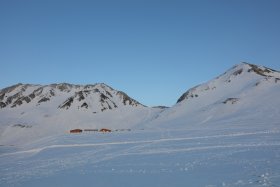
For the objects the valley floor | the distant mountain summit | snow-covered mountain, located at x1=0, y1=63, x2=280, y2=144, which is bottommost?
the valley floor

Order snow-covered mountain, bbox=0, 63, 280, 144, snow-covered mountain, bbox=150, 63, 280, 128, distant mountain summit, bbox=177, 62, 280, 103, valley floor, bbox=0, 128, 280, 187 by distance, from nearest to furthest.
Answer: valley floor, bbox=0, 128, 280, 187 → snow-covered mountain, bbox=150, 63, 280, 128 → snow-covered mountain, bbox=0, 63, 280, 144 → distant mountain summit, bbox=177, 62, 280, 103

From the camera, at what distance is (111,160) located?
29.4 m

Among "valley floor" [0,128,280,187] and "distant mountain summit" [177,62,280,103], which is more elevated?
"distant mountain summit" [177,62,280,103]

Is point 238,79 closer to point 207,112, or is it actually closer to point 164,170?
point 207,112

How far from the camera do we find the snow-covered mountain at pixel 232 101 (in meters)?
104

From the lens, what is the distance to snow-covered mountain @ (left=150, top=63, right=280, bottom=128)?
104375 mm

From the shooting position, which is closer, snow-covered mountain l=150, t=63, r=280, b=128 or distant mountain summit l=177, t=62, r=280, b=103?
snow-covered mountain l=150, t=63, r=280, b=128

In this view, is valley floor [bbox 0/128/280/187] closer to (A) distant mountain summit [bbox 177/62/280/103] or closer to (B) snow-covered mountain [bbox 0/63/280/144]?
(B) snow-covered mountain [bbox 0/63/280/144]

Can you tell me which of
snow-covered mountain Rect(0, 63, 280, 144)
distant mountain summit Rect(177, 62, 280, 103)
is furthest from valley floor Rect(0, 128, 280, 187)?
distant mountain summit Rect(177, 62, 280, 103)

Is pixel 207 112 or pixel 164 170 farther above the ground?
pixel 207 112

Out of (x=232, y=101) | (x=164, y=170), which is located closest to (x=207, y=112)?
(x=232, y=101)

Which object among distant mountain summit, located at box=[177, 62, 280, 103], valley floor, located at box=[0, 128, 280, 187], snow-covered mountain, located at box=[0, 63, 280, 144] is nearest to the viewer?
valley floor, located at box=[0, 128, 280, 187]

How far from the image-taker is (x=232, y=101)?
12512cm

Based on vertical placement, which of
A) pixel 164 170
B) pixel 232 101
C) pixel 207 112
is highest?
pixel 232 101
